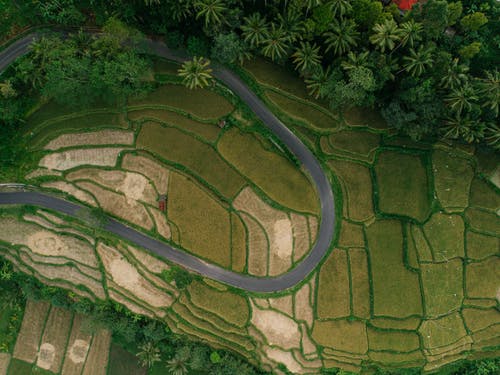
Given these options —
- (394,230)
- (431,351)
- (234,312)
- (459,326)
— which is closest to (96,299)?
(234,312)

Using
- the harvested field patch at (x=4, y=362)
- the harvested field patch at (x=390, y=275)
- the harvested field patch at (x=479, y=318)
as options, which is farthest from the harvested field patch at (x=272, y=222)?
the harvested field patch at (x=4, y=362)

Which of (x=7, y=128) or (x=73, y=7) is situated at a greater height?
(x=73, y=7)

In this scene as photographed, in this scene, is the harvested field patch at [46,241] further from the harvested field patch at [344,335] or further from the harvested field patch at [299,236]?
the harvested field patch at [344,335]

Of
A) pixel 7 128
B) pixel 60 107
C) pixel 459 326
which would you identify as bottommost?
pixel 459 326

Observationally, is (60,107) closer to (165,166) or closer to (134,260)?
(165,166)

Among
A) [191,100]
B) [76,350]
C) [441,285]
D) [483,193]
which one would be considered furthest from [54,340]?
[483,193]

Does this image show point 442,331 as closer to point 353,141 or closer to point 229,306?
point 353,141

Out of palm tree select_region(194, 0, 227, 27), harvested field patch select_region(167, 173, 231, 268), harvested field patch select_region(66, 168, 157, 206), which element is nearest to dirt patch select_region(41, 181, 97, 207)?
harvested field patch select_region(66, 168, 157, 206)
